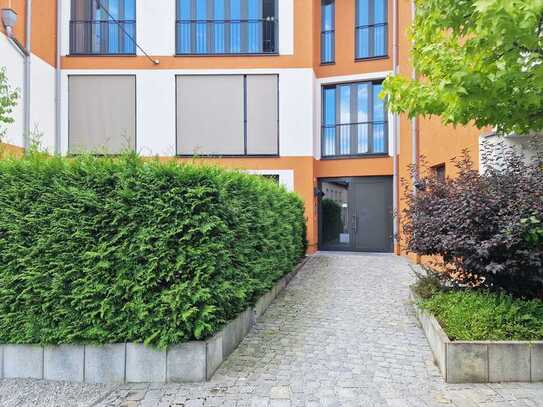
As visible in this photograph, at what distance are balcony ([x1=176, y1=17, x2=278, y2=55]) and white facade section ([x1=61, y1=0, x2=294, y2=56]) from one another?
25 cm

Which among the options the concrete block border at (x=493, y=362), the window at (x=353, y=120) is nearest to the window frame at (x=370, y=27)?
the window at (x=353, y=120)

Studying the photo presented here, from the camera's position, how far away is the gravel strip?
3.60 m

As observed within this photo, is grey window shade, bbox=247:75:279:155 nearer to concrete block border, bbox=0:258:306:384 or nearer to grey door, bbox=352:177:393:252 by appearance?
grey door, bbox=352:177:393:252

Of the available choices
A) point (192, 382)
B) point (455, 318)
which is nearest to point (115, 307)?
point (192, 382)

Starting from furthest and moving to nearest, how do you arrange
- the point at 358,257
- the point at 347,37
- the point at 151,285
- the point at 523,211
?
1. the point at 347,37
2. the point at 358,257
3. the point at 523,211
4. the point at 151,285

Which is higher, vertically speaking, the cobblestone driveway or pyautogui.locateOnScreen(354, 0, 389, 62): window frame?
pyautogui.locateOnScreen(354, 0, 389, 62): window frame

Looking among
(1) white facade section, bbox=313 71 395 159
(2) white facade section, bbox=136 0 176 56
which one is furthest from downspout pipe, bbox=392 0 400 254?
(2) white facade section, bbox=136 0 176 56

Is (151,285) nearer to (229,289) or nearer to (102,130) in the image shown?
(229,289)

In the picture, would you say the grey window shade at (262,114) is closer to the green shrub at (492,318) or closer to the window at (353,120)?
the window at (353,120)

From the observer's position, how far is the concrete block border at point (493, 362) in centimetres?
389

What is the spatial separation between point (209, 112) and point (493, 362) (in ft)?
33.6

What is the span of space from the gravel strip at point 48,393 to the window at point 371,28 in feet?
41.1

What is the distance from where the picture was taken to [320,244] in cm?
1415

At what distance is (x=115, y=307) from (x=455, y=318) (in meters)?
3.44
